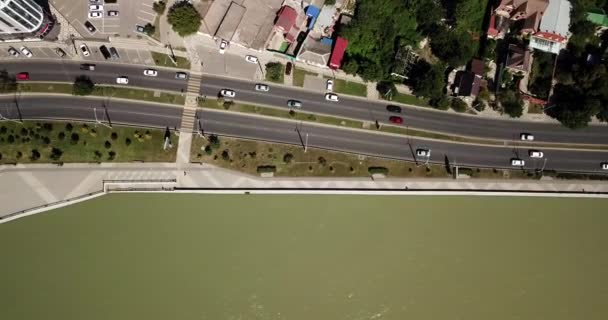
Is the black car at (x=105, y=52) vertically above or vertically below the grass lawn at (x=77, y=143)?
above

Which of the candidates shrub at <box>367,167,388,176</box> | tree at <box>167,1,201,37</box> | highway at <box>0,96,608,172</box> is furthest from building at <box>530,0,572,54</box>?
tree at <box>167,1,201,37</box>

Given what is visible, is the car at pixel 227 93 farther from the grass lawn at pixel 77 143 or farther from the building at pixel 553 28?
the building at pixel 553 28

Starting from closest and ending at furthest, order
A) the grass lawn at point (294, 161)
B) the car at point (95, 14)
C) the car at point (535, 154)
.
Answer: the grass lawn at point (294, 161), the car at point (95, 14), the car at point (535, 154)

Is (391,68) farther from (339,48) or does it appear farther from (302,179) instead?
(302,179)

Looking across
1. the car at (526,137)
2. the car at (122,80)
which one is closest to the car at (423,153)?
the car at (526,137)

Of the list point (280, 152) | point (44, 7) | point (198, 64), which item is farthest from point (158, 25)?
point (280, 152)

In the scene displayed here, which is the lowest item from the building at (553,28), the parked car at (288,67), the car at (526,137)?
the car at (526,137)

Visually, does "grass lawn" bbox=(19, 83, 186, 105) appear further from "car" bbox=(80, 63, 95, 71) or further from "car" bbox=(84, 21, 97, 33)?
"car" bbox=(84, 21, 97, 33)

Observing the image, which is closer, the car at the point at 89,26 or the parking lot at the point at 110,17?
the car at the point at 89,26
